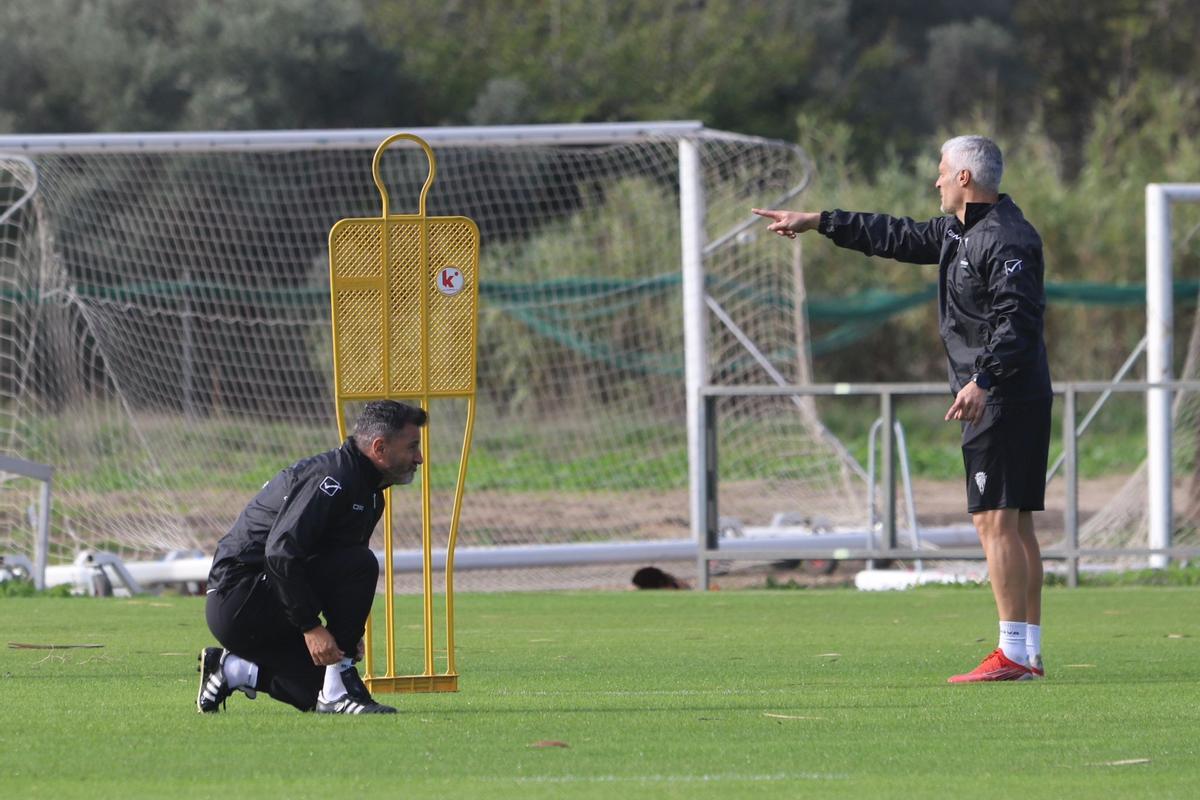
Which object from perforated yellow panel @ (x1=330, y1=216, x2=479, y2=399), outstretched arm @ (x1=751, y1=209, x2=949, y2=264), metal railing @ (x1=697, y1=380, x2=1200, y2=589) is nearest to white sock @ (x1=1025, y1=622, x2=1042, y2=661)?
outstretched arm @ (x1=751, y1=209, x2=949, y2=264)

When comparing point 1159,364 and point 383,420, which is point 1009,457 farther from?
point 1159,364

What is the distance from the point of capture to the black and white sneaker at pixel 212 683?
260 inches

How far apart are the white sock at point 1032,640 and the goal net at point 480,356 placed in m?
7.94

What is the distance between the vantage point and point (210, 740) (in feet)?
19.6

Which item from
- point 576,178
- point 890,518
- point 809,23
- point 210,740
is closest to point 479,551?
point 890,518

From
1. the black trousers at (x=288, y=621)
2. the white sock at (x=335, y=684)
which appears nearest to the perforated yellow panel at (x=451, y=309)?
the black trousers at (x=288, y=621)

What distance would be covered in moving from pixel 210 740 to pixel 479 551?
9239 mm

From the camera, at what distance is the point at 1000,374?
24.3ft

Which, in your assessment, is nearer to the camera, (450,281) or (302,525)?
(302,525)

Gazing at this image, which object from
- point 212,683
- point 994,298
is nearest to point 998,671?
point 994,298

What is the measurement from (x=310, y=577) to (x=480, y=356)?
13605 millimetres

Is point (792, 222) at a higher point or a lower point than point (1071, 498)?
higher

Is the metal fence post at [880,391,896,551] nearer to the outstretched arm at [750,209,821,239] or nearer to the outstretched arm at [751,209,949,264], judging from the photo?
the outstretched arm at [751,209,949,264]

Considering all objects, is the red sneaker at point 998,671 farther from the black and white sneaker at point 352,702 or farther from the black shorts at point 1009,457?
the black and white sneaker at point 352,702
